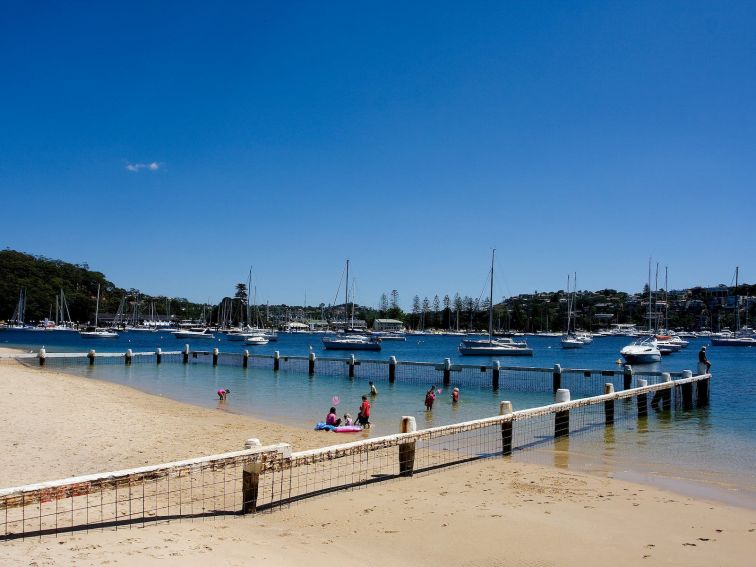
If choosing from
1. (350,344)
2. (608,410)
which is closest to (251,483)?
(608,410)

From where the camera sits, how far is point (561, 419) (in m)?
20.4

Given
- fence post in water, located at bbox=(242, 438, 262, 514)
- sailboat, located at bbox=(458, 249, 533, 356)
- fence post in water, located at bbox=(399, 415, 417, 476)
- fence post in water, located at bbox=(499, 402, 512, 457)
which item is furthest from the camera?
sailboat, located at bbox=(458, 249, 533, 356)

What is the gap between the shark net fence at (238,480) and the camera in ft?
29.0

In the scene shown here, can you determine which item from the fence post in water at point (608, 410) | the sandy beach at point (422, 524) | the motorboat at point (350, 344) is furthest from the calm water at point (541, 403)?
the motorboat at point (350, 344)

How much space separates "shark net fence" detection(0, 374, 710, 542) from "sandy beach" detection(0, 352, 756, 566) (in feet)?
1.75

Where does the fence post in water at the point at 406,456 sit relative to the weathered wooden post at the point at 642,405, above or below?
above

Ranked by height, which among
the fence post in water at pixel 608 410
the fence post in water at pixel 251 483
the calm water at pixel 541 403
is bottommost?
the calm water at pixel 541 403

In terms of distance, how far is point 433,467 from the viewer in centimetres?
1453

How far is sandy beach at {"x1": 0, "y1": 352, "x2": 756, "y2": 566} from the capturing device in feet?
26.7

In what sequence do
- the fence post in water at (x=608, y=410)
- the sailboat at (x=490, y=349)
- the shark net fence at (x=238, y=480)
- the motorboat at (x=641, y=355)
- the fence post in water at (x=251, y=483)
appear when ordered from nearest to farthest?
the shark net fence at (x=238, y=480), the fence post in water at (x=251, y=483), the fence post in water at (x=608, y=410), the motorboat at (x=641, y=355), the sailboat at (x=490, y=349)

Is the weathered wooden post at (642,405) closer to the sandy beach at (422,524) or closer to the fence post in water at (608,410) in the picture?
the fence post in water at (608,410)

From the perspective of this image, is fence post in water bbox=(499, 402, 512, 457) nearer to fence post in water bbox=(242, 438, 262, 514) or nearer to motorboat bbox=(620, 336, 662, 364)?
fence post in water bbox=(242, 438, 262, 514)

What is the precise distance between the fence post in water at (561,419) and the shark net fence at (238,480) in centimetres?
8

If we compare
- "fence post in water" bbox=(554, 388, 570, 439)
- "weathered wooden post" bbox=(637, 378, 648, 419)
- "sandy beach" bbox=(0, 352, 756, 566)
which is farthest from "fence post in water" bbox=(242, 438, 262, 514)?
"weathered wooden post" bbox=(637, 378, 648, 419)
